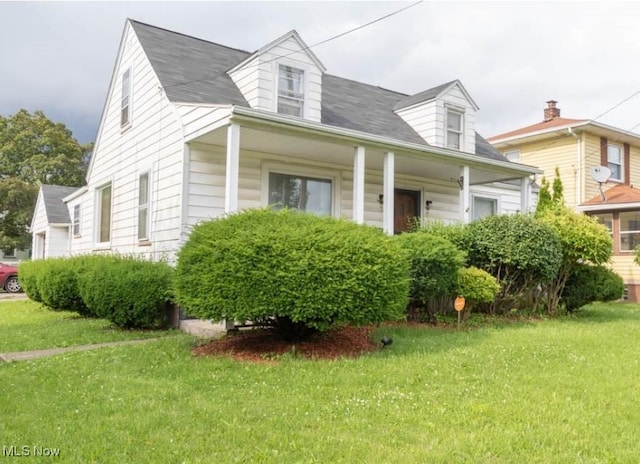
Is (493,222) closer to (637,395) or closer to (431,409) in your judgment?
(637,395)

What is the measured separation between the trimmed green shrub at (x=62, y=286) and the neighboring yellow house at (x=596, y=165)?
16.3 metres

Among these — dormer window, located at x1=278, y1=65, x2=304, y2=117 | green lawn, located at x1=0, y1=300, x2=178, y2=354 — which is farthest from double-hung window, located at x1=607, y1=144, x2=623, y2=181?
green lawn, located at x1=0, y1=300, x2=178, y2=354

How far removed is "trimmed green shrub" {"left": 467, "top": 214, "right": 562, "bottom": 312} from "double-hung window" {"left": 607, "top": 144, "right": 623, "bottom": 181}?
13247 millimetres

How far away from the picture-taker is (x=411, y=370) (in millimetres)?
4953

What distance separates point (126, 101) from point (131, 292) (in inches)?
242

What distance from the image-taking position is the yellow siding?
761 inches

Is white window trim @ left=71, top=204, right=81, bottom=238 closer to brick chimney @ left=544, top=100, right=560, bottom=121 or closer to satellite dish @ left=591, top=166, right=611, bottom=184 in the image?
satellite dish @ left=591, top=166, right=611, bottom=184

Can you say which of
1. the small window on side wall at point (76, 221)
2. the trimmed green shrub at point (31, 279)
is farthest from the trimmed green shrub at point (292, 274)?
the small window on side wall at point (76, 221)

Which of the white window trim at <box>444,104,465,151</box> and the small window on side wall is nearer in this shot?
the white window trim at <box>444,104,465,151</box>

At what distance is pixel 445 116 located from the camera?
12.0 metres

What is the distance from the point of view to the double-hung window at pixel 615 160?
20.0 m

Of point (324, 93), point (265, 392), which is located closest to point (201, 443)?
point (265, 392)

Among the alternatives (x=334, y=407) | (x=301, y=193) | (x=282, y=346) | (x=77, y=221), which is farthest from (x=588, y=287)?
(x=77, y=221)

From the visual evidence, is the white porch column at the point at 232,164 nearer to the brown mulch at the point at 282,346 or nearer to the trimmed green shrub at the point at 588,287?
the brown mulch at the point at 282,346
